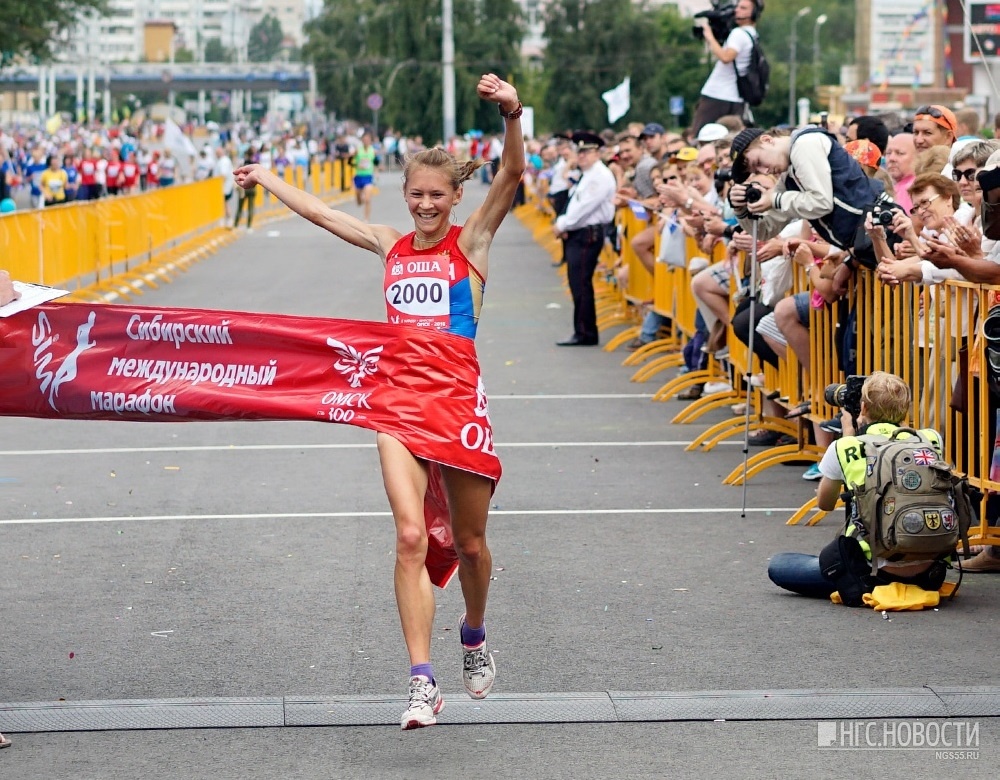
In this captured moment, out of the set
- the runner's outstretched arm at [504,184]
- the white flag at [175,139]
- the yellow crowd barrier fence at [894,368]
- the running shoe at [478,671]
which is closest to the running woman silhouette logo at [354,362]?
the runner's outstretched arm at [504,184]

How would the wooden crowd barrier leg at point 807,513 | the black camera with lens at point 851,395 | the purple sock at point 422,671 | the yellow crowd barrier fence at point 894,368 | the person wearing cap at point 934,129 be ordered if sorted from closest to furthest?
the purple sock at point 422,671, the black camera with lens at point 851,395, the yellow crowd barrier fence at point 894,368, the wooden crowd barrier leg at point 807,513, the person wearing cap at point 934,129

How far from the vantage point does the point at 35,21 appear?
49312 mm

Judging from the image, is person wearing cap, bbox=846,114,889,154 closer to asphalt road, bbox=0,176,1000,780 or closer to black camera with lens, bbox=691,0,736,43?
asphalt road, bbox=0,176,1000,780

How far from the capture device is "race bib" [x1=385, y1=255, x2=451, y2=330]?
6.27 m

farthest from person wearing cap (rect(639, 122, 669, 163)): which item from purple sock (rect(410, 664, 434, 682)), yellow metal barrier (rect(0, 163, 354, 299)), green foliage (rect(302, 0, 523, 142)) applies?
green foliage (rect(302, 0, 523, 142))

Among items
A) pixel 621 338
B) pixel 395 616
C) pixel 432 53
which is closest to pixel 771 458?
pixel 395 616

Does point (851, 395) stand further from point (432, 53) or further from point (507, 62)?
point (507, 62)

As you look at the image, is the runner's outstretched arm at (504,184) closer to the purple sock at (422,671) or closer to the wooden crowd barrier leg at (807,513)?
the purple sock at (422,671)

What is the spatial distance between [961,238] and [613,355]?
1007 centimetres

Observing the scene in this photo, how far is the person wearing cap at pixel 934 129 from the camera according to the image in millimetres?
11539

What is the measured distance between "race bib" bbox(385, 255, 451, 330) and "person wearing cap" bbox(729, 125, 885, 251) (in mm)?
3868

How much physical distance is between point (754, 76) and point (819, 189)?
771 cm

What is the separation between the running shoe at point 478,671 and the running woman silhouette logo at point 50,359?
5.69ft

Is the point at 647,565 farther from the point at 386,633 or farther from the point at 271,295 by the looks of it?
the point at 271,295
